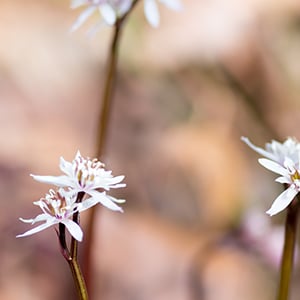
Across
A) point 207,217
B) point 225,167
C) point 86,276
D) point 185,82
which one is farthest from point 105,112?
point 185,82

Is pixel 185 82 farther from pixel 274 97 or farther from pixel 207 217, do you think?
pixel 207 217

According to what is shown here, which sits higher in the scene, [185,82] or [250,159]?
[185,82]

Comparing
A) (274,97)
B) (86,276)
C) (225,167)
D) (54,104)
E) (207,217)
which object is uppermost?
(54,104)

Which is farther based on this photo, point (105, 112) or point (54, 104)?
point (54, 104)

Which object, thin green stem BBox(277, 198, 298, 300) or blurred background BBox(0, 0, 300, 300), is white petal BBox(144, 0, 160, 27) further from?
blurred background BBox(0, 0, 300, 300)

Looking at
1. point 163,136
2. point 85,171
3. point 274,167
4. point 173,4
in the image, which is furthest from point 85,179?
point 163,136

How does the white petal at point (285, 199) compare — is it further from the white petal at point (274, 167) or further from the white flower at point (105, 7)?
the white flower at point (105, 7)

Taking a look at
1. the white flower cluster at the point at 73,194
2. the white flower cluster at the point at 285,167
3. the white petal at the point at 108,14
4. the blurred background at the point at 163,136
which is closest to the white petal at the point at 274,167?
the white flower cluster at the point at 285,167
